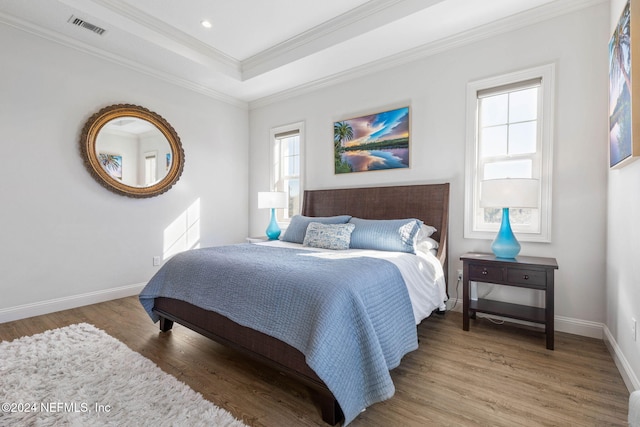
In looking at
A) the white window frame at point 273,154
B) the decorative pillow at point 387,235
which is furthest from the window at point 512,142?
the white window frame at point 273,154

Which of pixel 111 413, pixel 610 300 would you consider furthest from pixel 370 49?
pixel 111 413

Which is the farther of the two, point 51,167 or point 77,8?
point 51,167

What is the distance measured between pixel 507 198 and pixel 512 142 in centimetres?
77

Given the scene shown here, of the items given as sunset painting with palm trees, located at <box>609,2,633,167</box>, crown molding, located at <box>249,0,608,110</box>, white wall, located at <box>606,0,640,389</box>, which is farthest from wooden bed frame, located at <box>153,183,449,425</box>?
crown molding, located at <box>249,0,608,110</box>

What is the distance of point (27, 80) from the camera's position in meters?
2.93

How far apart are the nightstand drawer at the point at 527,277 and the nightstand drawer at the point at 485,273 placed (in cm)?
6

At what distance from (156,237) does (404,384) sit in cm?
345

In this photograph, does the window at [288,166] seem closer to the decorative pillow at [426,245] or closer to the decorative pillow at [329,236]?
the decorative pillow at [329,236]

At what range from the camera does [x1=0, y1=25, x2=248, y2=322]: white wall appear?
9.39 feet

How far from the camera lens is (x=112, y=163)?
3.51 meters

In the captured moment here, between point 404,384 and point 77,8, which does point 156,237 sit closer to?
point 77,8

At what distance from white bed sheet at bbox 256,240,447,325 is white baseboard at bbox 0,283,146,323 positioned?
263 centimetres

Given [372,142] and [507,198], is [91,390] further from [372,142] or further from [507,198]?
[372,142]
